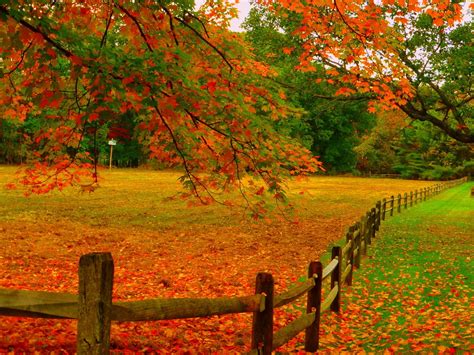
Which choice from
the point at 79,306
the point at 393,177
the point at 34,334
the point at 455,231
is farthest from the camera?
the point at 393,177

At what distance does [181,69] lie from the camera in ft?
20.5

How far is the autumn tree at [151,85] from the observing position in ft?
18.7

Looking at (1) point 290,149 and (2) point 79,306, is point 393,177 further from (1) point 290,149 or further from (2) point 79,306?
(2) point 79,306

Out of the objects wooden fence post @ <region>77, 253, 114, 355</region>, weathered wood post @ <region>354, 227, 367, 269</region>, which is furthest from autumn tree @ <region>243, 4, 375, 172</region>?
wooden fence post @ <region>77, 253, 114, 355</region>

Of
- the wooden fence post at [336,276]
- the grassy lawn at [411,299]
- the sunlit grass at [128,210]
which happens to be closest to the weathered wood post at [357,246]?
the grassy lawn at [411,299]

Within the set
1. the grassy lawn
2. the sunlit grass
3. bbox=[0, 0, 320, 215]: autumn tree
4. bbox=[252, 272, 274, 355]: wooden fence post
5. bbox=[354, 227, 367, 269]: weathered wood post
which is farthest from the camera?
the sunlit grass

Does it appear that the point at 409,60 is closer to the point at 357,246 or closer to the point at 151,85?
the point at 357,246

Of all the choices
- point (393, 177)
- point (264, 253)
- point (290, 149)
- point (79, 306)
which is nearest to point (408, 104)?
point (264, 253)

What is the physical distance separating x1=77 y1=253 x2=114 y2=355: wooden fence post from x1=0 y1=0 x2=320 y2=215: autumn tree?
109 inches

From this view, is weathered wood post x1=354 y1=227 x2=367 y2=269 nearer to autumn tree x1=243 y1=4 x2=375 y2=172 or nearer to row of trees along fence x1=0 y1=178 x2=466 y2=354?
autumn tree x1=243 y1=4 x2=375 y2=172

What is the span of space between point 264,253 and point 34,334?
9455 mm

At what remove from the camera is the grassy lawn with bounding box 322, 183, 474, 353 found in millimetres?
7199

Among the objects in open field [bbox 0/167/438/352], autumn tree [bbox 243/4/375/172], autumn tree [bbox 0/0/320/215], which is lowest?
open field [bbox 0/167/438/352]

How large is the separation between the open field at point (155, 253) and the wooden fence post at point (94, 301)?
2435mm
